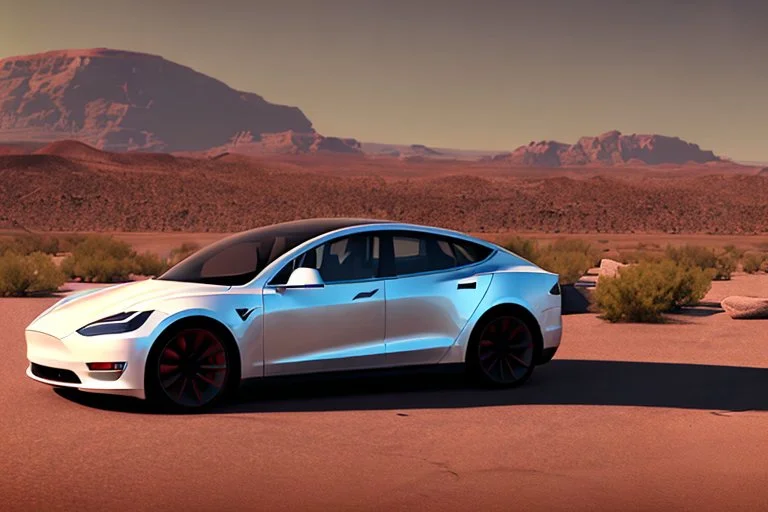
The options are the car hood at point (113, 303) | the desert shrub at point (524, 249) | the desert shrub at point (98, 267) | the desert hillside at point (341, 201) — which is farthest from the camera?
the desert hillside at point (341, 201)

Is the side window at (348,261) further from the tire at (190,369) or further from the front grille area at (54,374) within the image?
the front grille area at (54,374)

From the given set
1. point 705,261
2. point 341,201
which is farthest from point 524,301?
point 341,201

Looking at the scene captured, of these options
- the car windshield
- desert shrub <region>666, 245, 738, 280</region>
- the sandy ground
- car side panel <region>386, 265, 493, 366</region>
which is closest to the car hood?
the car windshield

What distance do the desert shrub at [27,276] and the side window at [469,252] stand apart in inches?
598

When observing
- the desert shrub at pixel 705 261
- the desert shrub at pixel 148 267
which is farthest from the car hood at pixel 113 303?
the desert shrub at pixel 705 261

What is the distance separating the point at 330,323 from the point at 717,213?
90.0m

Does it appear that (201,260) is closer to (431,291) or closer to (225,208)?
(431,291)

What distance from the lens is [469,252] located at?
11.9m

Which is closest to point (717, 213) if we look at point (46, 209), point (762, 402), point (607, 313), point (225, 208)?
point (225, 208)

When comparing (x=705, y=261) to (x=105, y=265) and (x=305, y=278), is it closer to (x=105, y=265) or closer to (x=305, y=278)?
(x=105, y=265)

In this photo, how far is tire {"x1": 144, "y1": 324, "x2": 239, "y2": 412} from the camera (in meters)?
9.98

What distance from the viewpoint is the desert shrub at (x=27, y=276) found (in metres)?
24.8

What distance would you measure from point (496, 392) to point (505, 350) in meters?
0.41

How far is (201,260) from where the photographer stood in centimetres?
1131
